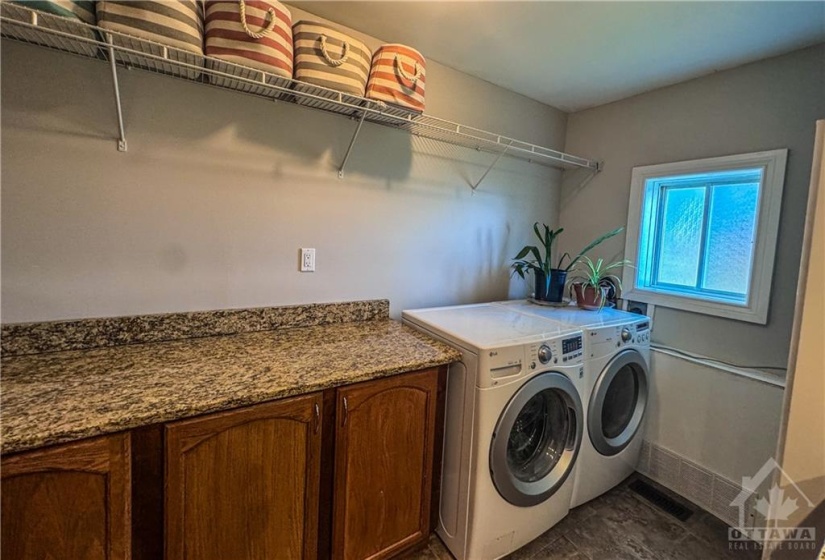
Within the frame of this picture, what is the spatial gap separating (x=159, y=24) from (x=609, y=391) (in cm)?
235

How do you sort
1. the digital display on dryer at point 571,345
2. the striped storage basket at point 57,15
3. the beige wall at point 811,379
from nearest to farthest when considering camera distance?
the striped storage basket at point 57,15
the beige wall at point 811,379
the digital display on dryer at point 571,345

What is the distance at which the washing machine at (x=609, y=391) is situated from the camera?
1.62m

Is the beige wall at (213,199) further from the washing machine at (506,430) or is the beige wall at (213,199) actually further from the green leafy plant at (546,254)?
the washing machine at (506,430)

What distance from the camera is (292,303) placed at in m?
1.61

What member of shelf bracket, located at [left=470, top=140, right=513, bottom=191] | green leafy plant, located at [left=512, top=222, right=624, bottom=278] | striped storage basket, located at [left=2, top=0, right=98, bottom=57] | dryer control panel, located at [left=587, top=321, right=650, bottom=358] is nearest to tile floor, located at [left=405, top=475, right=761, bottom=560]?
dryer control panel, located at [left=587, top=321, right=650, bottom=358]

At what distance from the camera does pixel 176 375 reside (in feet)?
3.40

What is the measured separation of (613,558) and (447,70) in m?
2.51

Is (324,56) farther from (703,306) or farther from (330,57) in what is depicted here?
(703,306)

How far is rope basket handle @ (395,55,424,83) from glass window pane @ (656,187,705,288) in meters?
1.68

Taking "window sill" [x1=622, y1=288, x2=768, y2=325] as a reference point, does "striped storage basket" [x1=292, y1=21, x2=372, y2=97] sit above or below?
above

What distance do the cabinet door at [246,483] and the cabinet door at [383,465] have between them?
10 cm

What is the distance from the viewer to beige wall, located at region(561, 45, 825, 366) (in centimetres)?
154

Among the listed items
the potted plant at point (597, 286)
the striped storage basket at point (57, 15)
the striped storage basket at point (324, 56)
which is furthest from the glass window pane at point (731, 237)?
the striped storage basket at point (57, 15)

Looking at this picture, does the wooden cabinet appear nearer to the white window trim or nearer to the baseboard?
the baseboard
